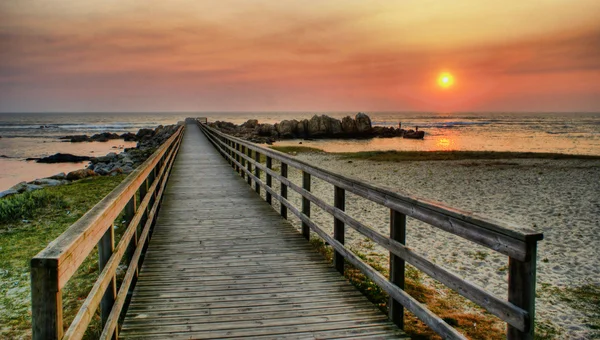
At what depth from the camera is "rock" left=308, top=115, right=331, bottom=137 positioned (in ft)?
197

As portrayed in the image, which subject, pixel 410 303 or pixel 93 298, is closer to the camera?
pixel 93 298

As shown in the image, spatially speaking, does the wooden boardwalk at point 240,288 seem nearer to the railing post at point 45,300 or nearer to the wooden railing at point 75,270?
the wooden railing at point 75,270

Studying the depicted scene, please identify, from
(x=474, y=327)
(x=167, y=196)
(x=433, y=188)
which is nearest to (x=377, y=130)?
(x=433, y=188)

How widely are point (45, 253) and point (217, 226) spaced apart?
5341 millimetres

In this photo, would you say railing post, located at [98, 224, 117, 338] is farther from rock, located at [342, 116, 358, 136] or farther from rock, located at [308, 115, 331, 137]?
rock, located at [342, 116, 358, 136]

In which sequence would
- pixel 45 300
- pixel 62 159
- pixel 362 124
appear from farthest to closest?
pixel 362 124, pixel 62 159, pixel 45 300

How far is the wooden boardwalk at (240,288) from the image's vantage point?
12.0 feet

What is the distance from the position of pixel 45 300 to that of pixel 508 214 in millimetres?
11623

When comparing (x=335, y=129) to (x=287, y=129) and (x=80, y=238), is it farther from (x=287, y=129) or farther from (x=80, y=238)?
(x=80, y=238)

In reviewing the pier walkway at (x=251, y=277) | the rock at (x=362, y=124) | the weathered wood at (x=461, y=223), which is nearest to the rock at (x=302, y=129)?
the rock at (x=362, y=124)

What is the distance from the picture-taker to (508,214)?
1136 cm

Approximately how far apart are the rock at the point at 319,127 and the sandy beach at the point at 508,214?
36.9 m

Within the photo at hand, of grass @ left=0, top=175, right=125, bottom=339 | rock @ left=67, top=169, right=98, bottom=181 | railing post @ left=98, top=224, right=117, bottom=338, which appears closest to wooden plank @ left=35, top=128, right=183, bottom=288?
railing post @ left=98, top=224, right=117, bottom=338

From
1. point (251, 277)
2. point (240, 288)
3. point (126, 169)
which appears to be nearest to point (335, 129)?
point (126, 169)
